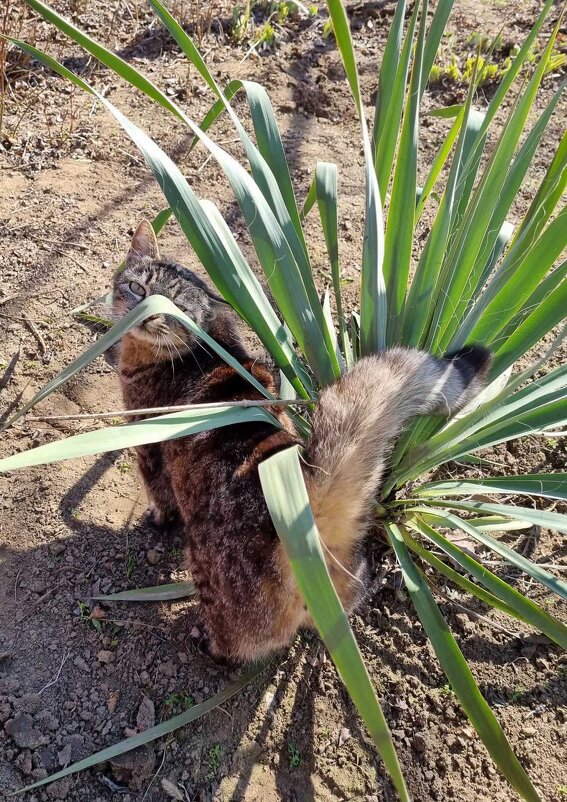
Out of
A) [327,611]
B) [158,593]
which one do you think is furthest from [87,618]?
[327,611]

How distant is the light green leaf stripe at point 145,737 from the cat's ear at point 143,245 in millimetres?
1738

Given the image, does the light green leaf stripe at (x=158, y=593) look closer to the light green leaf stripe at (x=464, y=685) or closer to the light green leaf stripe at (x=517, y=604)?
the light green leaf stripe at (x=464, y=685)

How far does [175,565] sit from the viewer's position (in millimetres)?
2549

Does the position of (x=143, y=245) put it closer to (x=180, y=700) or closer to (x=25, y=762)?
(x=180, y=700)

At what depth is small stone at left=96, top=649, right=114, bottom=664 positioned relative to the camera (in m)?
2.24

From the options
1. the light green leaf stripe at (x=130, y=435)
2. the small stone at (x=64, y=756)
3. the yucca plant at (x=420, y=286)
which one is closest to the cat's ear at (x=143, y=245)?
the yucca plant at (x=420, y=286)

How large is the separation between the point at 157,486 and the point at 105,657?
66 cm

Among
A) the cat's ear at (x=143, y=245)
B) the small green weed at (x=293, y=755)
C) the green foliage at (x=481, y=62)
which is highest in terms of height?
the green foliage at (x=481, y=62)

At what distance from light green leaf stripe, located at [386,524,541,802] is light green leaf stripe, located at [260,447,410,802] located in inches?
15.7

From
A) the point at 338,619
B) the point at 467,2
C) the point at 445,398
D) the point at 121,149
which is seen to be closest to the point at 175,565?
the point at 445,398

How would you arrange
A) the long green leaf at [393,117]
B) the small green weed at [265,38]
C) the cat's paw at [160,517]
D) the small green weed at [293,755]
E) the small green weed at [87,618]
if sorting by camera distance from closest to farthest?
1. the small green weed at [293,755]
2. the long green leaf at [393,117]
3. the small green weed at [87,618]
4. the cat's paw at [160,517]
5. the small green weed at [265,38]

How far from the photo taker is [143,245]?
2.74 metres

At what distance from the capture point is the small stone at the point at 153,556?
254 centimetres

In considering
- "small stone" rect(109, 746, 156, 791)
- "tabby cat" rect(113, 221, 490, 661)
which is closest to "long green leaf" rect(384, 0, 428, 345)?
"tabby cat" rect(113, 221, 490, 661)
